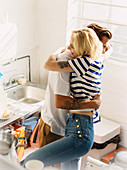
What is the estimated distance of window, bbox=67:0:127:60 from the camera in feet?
7.65

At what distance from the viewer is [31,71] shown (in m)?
2.77

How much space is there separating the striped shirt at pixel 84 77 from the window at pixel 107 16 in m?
1.13

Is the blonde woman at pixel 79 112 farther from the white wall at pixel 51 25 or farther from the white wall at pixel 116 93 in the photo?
the white wall at pixel 51 25

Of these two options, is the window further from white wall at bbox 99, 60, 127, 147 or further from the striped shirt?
the striped shirt

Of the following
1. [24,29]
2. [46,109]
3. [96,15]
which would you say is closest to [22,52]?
[24,29]

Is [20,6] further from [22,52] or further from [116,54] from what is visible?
[116,54]

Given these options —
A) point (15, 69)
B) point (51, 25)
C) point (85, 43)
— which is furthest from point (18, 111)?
point (85, 43)

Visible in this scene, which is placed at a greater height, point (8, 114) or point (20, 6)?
point (20, 6)

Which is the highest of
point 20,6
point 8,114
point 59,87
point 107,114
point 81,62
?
point 20,6

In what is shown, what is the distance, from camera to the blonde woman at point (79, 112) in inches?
47.1

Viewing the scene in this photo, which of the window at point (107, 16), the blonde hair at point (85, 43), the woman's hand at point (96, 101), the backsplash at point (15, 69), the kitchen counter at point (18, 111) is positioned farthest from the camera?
the backsplash at point (15, 69)

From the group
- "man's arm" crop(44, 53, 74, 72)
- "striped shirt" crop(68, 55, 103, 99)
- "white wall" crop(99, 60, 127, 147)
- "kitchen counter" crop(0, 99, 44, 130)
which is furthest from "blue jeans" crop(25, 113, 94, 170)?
"white wall" crop(99, 60, 127, 147)

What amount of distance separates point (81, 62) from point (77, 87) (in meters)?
0.13

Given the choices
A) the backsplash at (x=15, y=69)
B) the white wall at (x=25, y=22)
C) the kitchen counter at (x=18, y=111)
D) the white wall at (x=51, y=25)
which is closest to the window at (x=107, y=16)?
the white wall at (x=51, y=25)
